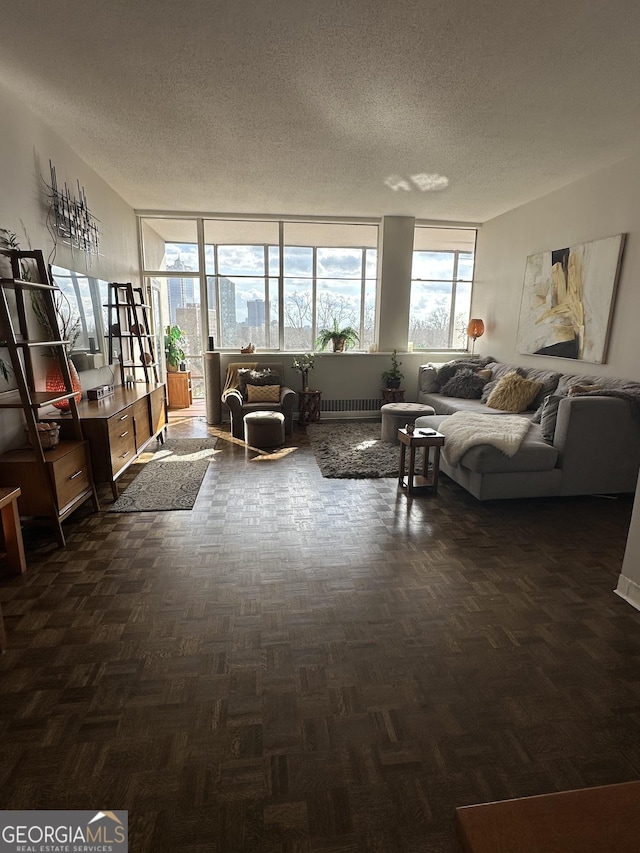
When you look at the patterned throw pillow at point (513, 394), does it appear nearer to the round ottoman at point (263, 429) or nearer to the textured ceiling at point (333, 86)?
the textured ceiling at point (333, 86)

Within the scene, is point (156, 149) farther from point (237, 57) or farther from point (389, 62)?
point (389, 62)

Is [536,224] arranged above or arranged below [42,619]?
above

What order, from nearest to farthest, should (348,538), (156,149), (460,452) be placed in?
(348,538), (460,452), (156,149)

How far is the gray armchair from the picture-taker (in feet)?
18.5

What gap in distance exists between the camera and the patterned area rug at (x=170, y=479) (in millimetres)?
3545

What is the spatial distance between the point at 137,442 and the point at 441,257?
579 cm

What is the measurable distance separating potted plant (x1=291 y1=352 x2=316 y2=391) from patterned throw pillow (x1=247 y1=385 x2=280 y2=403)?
0.73m

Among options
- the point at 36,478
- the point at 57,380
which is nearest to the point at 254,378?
the point at 57,380

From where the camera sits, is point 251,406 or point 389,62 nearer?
point 389,62

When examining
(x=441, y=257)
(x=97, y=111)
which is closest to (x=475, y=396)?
(x=441, y=257)

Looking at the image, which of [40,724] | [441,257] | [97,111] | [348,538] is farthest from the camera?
[441,257]

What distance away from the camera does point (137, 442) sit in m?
4.19

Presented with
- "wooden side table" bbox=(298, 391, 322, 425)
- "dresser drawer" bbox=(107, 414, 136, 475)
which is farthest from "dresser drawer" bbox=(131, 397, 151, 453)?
"wooden side table" bbox=(298, 391, 322, 425)

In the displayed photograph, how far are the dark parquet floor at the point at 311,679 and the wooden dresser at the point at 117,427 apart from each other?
50 cm
